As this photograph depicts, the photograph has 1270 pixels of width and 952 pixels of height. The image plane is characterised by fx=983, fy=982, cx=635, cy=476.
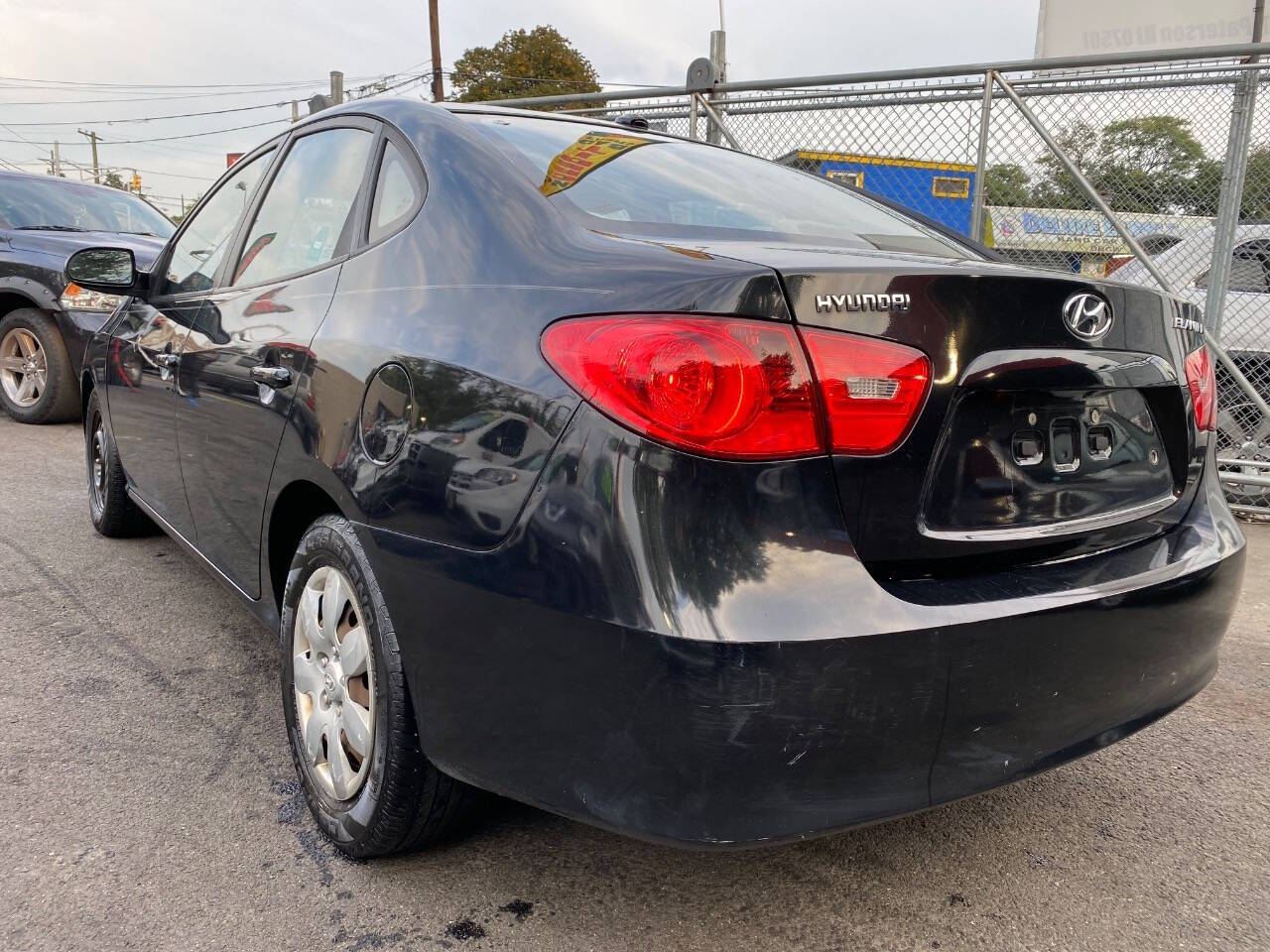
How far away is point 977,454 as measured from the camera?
5.27 ft

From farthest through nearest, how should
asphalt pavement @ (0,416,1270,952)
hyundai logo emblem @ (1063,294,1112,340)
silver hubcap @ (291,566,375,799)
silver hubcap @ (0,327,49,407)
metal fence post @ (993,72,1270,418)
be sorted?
silver hubcap @ (0,327,49,407) → metal fence post @ (993,72,1270,418) → silver hubcap @ (291,566,375,799) → asphalt pavement @ (0,416,1270,952) → hyundai logo emblem @ (1063,294,1112,340)

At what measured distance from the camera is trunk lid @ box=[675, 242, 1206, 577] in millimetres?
1520

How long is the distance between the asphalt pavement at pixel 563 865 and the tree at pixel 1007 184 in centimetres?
367

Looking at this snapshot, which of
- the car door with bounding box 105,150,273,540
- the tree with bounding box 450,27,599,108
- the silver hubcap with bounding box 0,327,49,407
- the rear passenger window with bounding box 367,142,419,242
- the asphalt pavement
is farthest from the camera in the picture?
the tree with bounding box 450,27,599,108

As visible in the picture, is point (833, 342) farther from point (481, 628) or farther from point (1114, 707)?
point (1114, 707)

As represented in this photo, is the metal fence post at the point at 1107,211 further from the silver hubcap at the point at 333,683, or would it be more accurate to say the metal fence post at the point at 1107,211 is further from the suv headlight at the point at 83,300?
the suv headlight at the point at 83,300

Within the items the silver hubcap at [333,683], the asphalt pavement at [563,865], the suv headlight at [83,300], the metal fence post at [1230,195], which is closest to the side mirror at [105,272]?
the asphalt pavement at [563,865]

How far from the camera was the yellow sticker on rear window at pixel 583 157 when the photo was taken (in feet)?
6.62

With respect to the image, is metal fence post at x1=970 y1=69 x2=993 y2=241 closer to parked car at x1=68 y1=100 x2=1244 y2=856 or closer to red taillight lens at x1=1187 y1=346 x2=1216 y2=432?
red taillight lens at x1=1187 y1=346 x2=1216 y2=432

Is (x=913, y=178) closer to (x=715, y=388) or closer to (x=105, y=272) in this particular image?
(x=105, y=272)

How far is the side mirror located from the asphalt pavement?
58.2 inches

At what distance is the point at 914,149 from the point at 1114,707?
4.90 metres

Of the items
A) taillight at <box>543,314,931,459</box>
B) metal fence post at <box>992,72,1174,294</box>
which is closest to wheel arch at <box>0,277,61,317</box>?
metal fence post at <box>992,72,1174,294</box>

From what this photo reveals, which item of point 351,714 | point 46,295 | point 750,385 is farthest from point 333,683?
point 46,295
